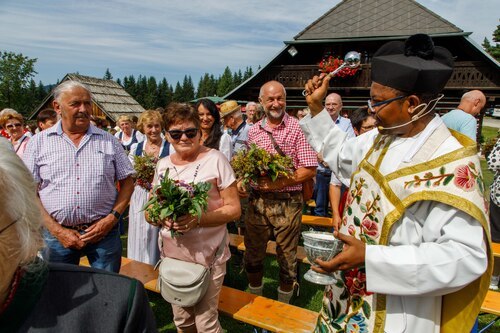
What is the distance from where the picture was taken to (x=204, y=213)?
8.93 feet

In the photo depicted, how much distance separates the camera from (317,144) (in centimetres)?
216

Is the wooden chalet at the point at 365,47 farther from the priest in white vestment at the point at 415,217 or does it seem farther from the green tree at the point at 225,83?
the green tree at the point at 225,83

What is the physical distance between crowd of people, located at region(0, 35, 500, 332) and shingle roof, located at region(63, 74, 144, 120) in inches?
958

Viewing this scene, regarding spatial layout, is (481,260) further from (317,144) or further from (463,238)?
(317,144)

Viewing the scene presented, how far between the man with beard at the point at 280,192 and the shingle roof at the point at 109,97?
955 inches

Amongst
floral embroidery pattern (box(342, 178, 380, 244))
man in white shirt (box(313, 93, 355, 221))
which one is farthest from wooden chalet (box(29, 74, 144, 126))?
floral embroidery pattern (box(342, 178, 380, 244))

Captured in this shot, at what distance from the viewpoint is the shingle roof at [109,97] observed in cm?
2623

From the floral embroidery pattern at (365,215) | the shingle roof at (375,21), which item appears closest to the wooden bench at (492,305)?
the floral embroidery pattern at (365,215)

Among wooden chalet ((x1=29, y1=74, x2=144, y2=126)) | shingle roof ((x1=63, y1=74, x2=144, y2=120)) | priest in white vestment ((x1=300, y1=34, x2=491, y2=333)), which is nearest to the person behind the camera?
priest in white vestment ((x1=300, y1=34, x2=491, y2=333))

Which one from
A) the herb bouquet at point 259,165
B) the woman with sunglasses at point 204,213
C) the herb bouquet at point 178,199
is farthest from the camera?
the herb bouquet at point 259,165

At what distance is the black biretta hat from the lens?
1551mm

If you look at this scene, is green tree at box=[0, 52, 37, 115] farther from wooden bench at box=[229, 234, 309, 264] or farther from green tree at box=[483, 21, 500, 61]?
green tree at box=[483, 21, 500, 61]

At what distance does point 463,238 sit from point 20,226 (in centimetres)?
156

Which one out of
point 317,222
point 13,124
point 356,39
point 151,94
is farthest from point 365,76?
point 151,94
